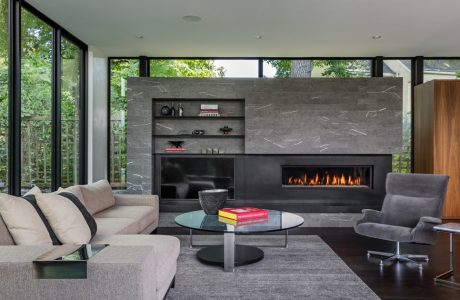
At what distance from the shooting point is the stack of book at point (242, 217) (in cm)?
376

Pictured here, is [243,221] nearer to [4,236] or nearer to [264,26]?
[4,236]

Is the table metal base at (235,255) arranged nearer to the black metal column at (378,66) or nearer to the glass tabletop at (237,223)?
the glass tabletop at (237,223)

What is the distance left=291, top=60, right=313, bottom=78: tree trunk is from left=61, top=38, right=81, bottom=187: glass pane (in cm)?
317

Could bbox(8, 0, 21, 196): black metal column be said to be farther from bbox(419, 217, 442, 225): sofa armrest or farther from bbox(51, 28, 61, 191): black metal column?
bbox(419, 217, 442, 225): sofa armrest

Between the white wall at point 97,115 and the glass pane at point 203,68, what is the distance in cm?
78

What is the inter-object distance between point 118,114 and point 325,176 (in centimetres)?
335

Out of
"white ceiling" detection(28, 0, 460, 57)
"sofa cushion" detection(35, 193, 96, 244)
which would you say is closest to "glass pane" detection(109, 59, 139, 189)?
"white ceiling" detection(28, 0, 460, 57)

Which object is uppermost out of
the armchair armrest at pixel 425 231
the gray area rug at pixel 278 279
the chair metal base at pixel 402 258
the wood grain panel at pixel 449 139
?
the wood grain panel at pixel 449 139

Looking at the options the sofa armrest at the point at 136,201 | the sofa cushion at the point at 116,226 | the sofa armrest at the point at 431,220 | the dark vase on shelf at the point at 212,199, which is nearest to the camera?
the sofa cushion at the point at 116,226

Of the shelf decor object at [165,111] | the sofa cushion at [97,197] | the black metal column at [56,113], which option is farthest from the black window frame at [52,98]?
the shelf decor object at [165,111]

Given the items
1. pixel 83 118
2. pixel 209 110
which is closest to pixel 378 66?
pixel 209 110

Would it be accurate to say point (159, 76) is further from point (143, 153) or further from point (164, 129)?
point (143, 153)

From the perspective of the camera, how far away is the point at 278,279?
3.42 meters

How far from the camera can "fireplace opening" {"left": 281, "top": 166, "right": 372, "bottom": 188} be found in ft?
20.0
